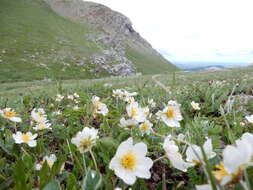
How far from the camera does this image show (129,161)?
0.73 metres

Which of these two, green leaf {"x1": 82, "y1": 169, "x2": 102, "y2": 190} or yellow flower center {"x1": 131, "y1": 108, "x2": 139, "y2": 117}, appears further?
yellow flower center {"x1": 131, "y1": 108, "x2": 139, "y2": 117}

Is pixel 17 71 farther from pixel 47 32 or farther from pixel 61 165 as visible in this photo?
pixel 61 165

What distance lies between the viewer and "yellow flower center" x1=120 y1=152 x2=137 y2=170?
0.72 metres

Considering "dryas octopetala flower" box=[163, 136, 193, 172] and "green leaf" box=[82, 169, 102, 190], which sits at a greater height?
"dryas octopetala flower" box=[163, 136, 193, 172]

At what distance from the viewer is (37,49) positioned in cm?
2842

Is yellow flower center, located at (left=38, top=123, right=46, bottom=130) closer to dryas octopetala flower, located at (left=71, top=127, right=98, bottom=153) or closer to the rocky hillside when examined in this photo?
dryas octopetala flower, located at (left=71, top=127, right=98, bottom=153)

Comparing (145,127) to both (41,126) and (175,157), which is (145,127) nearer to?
(175,157)

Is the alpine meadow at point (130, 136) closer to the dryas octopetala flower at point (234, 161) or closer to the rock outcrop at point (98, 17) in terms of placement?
the dryas octopetala flower at point (234, 161)

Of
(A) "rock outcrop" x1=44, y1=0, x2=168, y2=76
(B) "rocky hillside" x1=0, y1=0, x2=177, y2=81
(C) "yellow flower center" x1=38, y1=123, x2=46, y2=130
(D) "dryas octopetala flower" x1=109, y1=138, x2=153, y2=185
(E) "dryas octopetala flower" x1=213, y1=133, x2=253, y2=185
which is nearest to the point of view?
(E) "dryas octopetala flower" x1=213, y1=133, x2=253, y2=185

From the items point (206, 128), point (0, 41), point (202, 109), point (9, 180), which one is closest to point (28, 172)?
point (9, 180)

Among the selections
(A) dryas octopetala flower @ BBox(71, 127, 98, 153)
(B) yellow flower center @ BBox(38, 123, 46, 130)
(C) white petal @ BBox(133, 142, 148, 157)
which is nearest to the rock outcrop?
(B) yellow flower center @ BBox(38, 123, 46, 130)

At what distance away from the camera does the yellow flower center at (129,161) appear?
0.72m

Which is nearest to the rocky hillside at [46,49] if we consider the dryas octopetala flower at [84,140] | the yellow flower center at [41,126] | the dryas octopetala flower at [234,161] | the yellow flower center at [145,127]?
the yellow flower center at [41,126]

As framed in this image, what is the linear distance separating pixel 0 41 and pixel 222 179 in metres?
32.1
